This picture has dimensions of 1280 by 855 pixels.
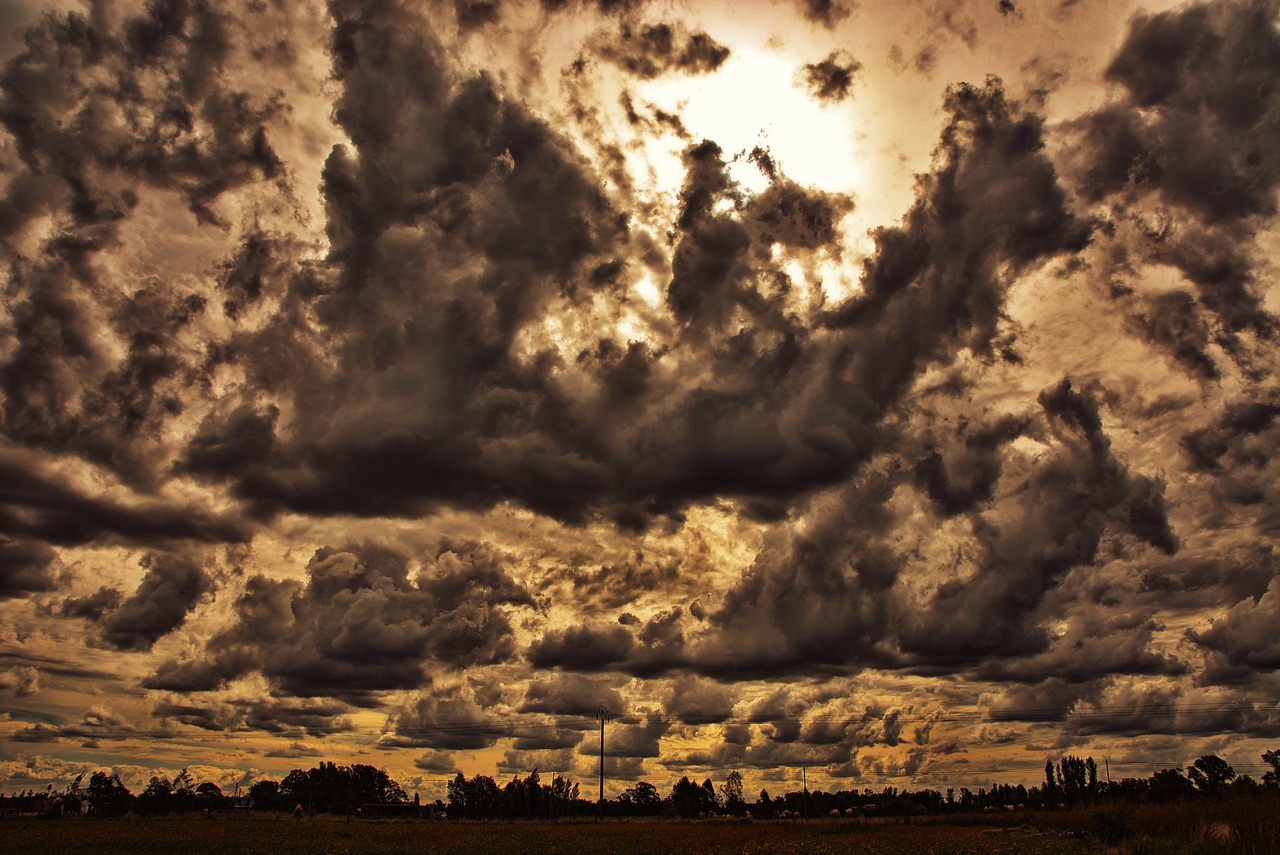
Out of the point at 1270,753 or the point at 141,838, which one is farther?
the point at 1270,753

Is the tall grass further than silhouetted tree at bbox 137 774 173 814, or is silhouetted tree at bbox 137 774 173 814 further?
silhouetted tree at bbox 137 774 173 814

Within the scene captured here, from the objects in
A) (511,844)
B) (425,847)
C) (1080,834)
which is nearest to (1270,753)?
(1080,834)

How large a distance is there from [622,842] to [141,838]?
43527mm

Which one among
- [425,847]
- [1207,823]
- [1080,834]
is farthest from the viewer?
[1080,834]

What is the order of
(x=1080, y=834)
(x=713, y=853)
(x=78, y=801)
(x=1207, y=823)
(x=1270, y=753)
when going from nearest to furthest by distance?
(x=1207, y=823) → (x=713, y=853) → (x=1080, y=834) → (x=1270, y=753) → (x=78, y=801)

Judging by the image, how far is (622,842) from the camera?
70.2 meters

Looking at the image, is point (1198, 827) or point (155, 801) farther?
point (155, 801)

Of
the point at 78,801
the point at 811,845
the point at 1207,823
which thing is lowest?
the point at 78,801

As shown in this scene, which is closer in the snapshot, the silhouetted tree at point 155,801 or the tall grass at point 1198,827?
the tall grass at point 1198,827

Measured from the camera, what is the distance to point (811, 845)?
64.0m

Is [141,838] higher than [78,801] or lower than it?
higher


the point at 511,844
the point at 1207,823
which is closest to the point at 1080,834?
the point at 1207,823

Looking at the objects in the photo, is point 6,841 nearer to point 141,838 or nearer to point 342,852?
point 141,838

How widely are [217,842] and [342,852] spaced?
69.4 feet
